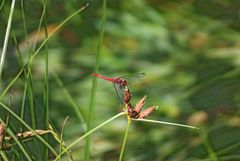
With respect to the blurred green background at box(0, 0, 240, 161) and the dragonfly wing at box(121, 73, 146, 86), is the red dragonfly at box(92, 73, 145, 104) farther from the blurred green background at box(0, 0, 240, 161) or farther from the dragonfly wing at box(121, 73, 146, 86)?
the blurred green background at box(0, 0, 240, 161)

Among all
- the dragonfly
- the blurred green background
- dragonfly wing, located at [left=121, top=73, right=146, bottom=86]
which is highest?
the dragonfly

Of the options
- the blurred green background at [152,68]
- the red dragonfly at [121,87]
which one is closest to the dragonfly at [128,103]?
the red dragonfly at [121,87]


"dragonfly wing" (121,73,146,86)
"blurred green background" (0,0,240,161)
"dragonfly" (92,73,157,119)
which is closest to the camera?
"dragonfly" (92,73,157,119)

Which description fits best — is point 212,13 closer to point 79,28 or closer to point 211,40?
point 211,40

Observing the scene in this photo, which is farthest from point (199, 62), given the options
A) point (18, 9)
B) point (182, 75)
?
point (18, 9)

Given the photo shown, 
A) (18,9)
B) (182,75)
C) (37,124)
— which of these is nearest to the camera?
(37,124)

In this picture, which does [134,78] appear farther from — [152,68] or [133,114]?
[152,68]

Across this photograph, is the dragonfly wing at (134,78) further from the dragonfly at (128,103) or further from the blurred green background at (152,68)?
the blurred green background at (152,68)

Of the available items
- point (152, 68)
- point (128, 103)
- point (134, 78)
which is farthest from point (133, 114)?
point (152, 68)

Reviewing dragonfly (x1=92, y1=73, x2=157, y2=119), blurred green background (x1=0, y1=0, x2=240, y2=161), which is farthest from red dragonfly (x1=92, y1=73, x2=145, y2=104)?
blurred green background (x1=0, y1=0, x2=240, y2=161)
